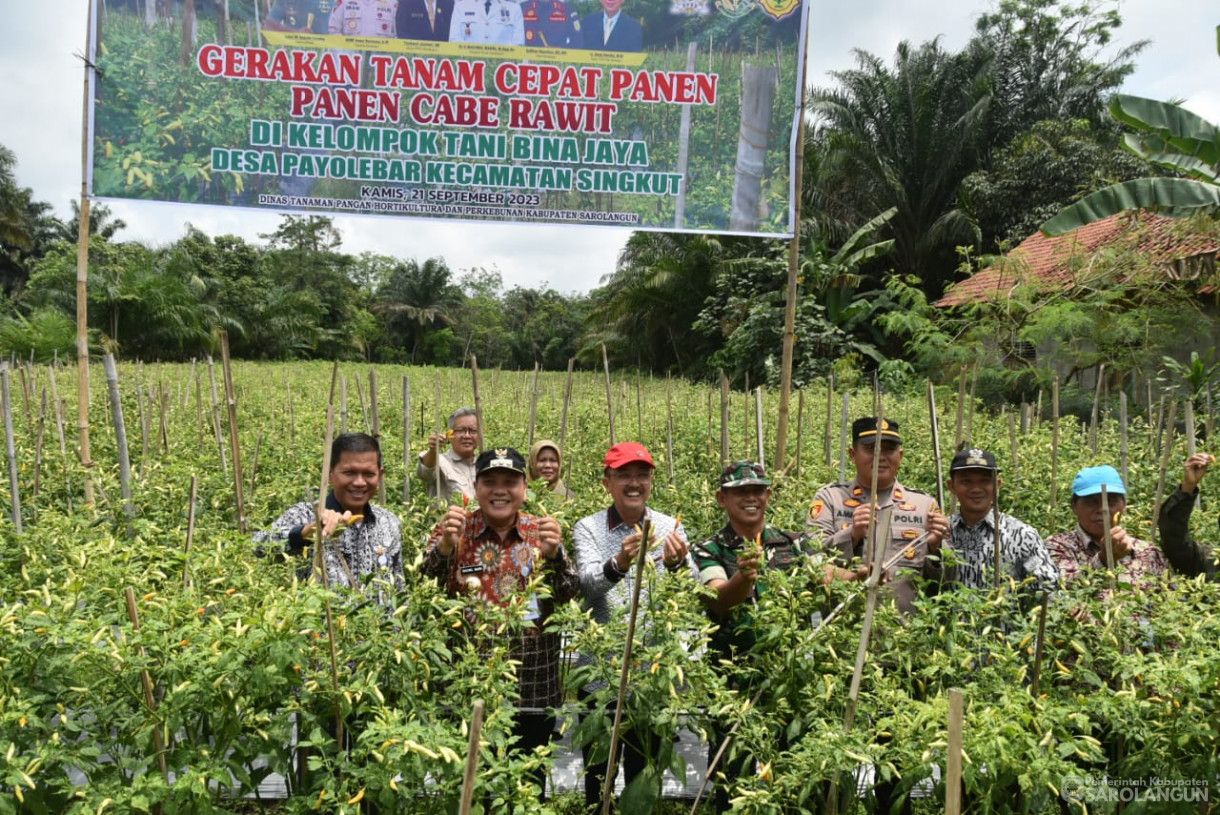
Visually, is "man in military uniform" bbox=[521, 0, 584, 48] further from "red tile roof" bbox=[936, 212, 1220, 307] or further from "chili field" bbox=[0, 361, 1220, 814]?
"red tile roof" bbox=[936, 212, 1220, 307]

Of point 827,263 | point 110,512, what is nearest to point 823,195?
point 827,263

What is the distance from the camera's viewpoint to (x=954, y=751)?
1.32 metres

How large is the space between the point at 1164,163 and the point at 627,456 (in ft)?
22.4

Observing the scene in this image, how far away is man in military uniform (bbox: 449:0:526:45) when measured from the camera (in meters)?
3.34

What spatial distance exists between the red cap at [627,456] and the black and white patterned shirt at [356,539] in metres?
0.74

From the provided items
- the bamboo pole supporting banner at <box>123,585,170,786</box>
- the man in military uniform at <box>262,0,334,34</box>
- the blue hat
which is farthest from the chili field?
the man in military uniform at <box>262,0,334,34</box>

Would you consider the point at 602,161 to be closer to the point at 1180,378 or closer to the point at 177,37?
the point at 177,37

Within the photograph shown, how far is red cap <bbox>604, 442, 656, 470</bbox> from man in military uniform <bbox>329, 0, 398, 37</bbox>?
192cm

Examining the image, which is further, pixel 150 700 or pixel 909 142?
pixel 909 142

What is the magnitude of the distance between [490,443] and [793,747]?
16.2 feet

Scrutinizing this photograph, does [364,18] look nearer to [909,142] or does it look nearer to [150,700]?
Answer: [150,700]

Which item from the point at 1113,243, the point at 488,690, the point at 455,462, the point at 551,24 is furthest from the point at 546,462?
the point at 1113,243

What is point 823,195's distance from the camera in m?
19.6

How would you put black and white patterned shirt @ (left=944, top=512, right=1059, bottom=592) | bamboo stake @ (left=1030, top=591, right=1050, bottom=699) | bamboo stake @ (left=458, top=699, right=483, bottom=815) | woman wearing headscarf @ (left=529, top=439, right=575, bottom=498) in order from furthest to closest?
woman wearing headscarf @ (left=529, top=439, right=575, bottom=498) < black and white patterned shirt @ (left=944, top=512, right=1059, bottom=592) < bamboo stake @ (left=1030, top=591, right=1050, bottom=699) < bamboo stake @ (left=458, top=699, right=483, bottom=815)
